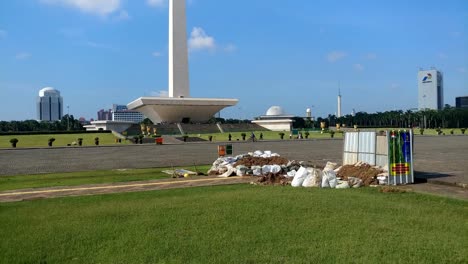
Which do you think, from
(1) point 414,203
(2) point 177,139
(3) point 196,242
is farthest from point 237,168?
(2) point 177,139

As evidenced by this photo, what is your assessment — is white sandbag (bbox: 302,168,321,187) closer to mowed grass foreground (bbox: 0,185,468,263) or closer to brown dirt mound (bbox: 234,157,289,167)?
mowed grass foreground (bbox: 0,185,468,263)

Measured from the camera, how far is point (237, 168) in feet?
40.1

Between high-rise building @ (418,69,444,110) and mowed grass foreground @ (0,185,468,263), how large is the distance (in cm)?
15053

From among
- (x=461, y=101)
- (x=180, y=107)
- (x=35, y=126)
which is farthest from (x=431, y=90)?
(x=35, y=126)

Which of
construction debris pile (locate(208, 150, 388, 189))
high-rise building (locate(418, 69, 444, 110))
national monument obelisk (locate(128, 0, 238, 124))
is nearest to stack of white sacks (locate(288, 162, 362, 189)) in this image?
construction debris pile (locate(208, 150, 388, 189))

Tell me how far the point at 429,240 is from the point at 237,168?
7.71m

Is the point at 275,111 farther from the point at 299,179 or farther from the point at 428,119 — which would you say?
the point at 299,179

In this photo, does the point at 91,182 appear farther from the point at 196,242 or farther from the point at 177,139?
the point at 177,139

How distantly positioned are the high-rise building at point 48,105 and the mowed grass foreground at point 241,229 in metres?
165

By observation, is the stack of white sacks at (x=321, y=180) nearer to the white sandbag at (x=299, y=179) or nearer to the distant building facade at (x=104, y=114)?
the white sandbag at (x=299, y=179)

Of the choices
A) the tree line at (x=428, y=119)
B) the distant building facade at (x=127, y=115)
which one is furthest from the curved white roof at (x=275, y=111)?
→ the distant building facade at (x=127, y=115)

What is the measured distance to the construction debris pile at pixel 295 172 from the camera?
9.41 metres

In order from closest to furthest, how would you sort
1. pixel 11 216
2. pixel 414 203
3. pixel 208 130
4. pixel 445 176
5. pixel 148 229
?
1. pixel 148 229
2. pixel 11 216
3. pixel 414 203
4. pixel 445 176
5. pixel 208 130

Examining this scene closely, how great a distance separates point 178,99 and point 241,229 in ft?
205
